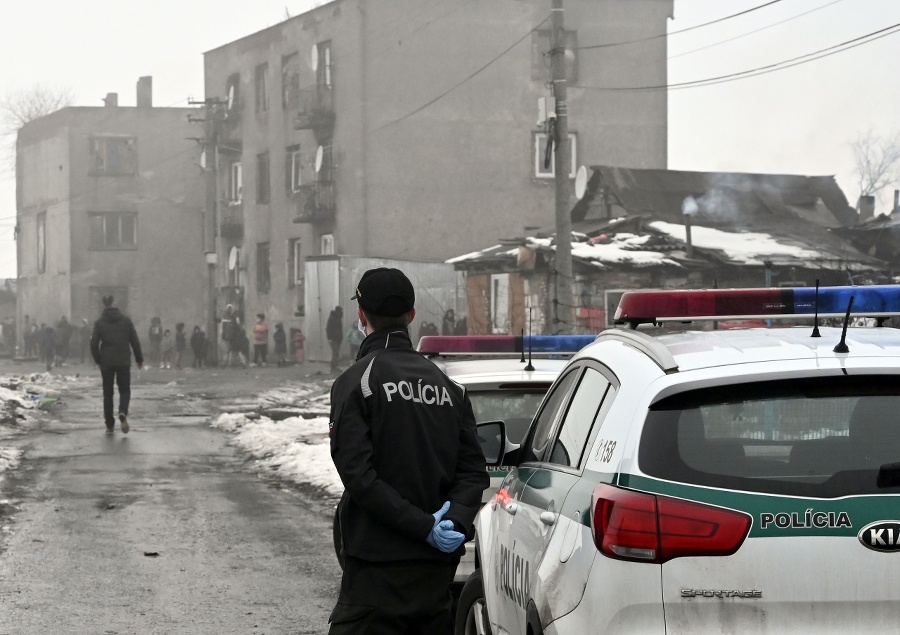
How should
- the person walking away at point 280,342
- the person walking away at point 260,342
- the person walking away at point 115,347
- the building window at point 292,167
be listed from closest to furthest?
the person walking away at point 115,347 → the person walking away at point 260,342 → the person walking away at point 280,342 → the building window at point 292,167

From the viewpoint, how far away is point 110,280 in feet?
195

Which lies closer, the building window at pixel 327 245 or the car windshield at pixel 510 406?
the car windshield at pixel 510 406

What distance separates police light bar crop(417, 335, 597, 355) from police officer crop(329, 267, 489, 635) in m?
3.14

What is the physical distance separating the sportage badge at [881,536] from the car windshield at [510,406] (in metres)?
4.03

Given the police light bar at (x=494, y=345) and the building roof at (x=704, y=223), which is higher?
the building roof at (x=704, y=223)

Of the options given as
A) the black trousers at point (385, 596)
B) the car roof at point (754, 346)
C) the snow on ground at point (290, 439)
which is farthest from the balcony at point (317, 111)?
the car roof at point (754, 346)

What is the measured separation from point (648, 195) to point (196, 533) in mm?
29070

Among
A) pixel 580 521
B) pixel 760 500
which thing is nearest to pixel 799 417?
pixel 760 500

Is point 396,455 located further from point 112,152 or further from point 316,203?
point 112,152

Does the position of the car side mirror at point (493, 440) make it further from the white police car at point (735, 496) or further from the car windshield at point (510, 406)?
the car windshield at point (510, 406)

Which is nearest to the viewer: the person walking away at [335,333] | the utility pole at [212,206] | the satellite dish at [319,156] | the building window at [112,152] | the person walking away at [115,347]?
the person walking away at [115,347]

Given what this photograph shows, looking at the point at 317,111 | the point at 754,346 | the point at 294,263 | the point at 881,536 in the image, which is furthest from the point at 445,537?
the point at 294,263

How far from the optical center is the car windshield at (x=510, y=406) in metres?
7.16

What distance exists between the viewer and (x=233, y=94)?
5019cm
